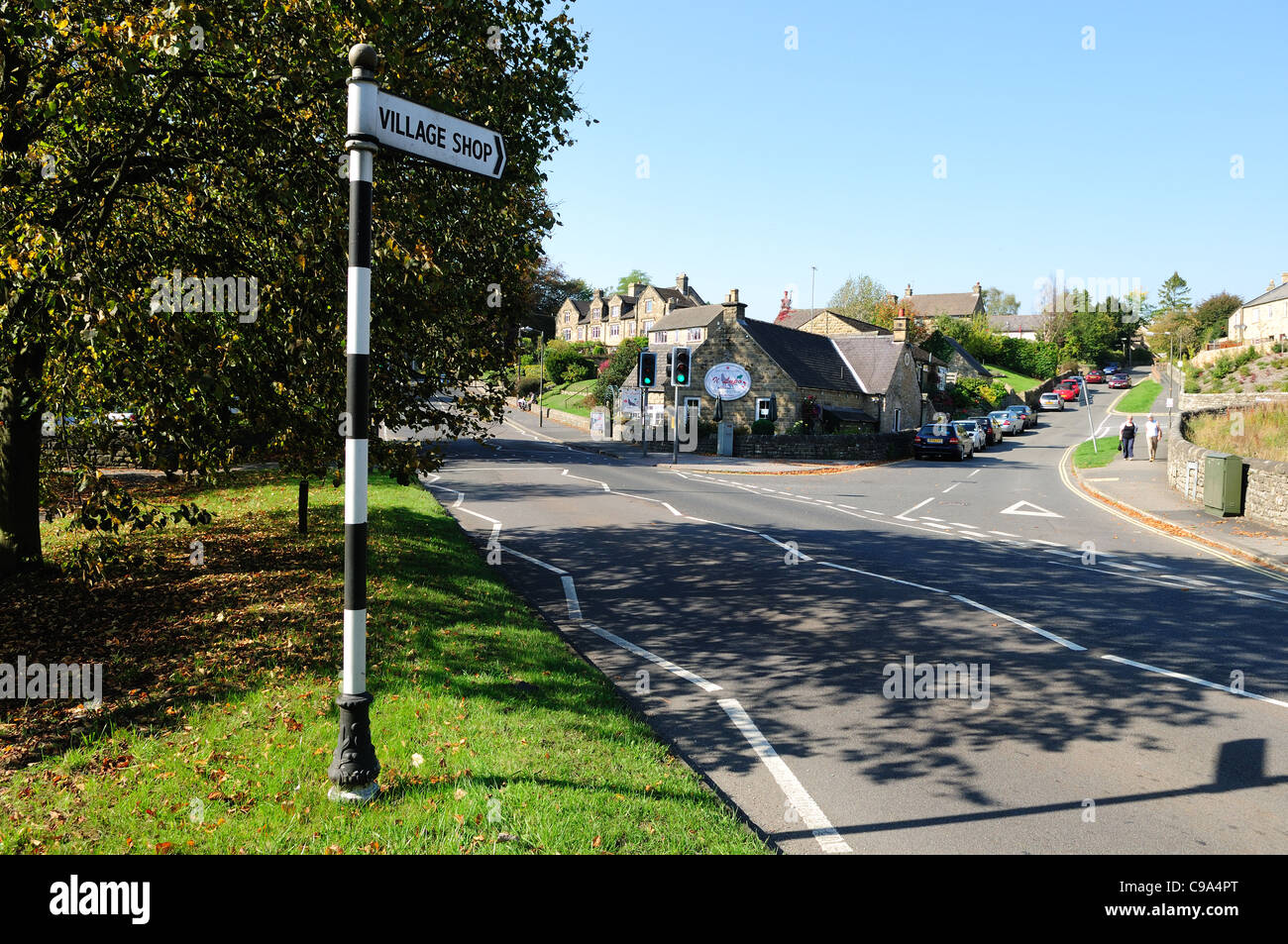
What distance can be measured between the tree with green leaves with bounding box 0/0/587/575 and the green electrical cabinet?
18084 millimetres

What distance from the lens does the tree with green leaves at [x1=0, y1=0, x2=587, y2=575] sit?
6.36m

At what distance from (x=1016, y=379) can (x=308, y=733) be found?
9266cm

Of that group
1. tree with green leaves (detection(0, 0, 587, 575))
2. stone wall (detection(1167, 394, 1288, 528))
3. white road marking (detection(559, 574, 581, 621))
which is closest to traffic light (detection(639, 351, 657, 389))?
stone wall (detection(1167, 394, 1288, 528))

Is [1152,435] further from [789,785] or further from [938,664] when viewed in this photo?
[789,785]

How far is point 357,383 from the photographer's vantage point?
433cm

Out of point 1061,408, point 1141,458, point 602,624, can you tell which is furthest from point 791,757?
point 1061,408

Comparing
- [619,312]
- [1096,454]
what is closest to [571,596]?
[1096,454]

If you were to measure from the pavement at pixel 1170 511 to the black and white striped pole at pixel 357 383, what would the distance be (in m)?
15.3

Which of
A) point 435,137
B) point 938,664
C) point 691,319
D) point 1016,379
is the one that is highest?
point 691,319

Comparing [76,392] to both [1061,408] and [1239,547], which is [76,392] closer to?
[1239,547]

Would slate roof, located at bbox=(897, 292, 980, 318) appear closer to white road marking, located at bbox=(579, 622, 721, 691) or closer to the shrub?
the shrub

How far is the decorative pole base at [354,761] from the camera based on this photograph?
15.0 feet

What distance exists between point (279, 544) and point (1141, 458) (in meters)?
34.4
